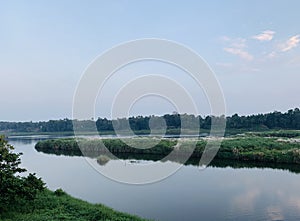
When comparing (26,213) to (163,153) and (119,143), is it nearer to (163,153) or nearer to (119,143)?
(163,153)

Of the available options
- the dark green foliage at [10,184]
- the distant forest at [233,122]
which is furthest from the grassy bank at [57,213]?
the distant forest at [233,122]

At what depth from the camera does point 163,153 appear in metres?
30.3

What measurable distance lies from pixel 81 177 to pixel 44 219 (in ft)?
40.0

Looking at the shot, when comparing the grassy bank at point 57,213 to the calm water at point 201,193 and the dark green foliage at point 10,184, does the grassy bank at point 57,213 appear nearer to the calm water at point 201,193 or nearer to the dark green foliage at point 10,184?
the dark green foliage at point 10,184

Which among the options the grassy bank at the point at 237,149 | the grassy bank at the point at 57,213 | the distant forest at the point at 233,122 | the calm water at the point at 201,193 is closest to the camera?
the grassy bank at the point at 57,213

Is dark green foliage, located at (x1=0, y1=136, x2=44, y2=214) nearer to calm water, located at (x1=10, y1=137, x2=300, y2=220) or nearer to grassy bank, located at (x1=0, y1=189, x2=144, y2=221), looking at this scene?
grassy bank, located at (x1=0, y1=189, x2=144, y2=221)

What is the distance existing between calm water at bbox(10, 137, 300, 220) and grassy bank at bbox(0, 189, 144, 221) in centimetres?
262

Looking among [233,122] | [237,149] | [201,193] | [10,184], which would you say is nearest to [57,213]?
[10,184]

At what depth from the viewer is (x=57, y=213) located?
9.45 m

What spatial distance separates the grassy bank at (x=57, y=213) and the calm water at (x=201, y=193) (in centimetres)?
262

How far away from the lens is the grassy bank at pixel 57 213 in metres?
8.85

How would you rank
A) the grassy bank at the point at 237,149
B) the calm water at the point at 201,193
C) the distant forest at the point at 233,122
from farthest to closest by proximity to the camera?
the distant forest at the point at 233,122, the grassy bank at the point at 237,149, the calm water at the point at 201,193

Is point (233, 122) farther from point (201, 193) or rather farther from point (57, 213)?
point (57, 213)

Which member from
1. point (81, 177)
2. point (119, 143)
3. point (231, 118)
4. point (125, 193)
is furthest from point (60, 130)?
point (125, 193)
